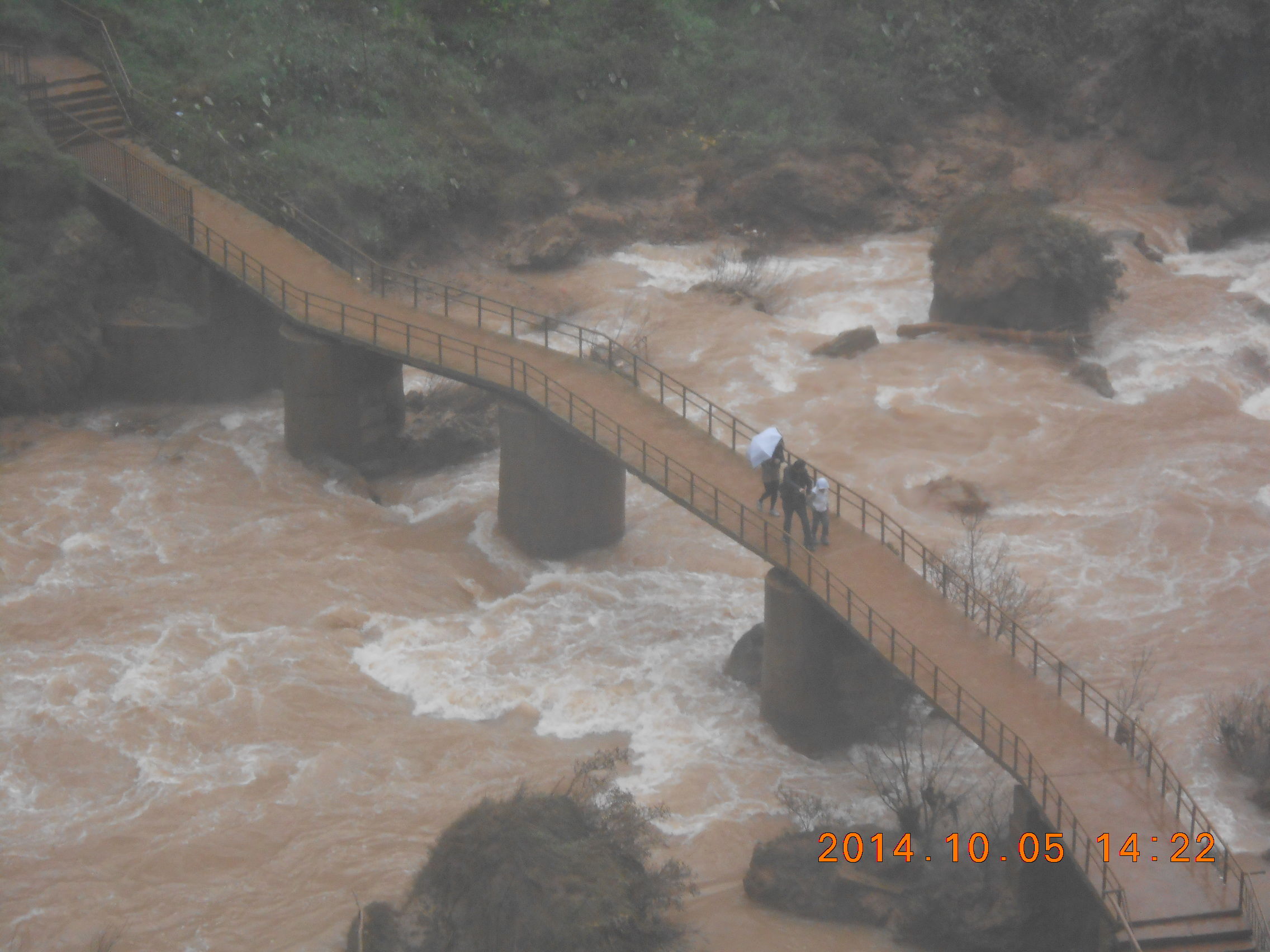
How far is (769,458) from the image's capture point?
62.5 feet

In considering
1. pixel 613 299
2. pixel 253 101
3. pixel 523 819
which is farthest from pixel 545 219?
pixel 523 819

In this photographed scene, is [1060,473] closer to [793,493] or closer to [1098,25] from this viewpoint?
[793,493]

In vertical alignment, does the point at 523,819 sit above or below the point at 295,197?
below

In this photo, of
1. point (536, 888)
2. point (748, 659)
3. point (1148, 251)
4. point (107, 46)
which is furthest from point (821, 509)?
point (107, 46)

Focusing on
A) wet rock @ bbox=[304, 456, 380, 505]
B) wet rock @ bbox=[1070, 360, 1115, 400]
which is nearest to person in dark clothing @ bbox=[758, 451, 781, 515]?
wet rock @ bbox=[304, 456, 380, 505]

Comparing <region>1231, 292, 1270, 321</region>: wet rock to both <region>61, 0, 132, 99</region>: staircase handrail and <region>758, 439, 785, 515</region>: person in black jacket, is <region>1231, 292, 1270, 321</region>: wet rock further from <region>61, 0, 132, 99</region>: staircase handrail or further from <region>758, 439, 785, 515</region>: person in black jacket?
<region>61, 0, 132, 99</region>: staircase handrail

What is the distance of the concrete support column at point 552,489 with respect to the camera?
23.4 metres

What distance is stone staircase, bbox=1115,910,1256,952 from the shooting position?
12.6m

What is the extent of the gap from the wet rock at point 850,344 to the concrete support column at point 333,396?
9433 millimetres

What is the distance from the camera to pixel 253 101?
35.7 m

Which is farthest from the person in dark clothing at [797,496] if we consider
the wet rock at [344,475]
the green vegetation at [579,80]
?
the green vegetation at [579,80]

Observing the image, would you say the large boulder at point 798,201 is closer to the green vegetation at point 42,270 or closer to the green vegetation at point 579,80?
the green vegetation at point 579,80

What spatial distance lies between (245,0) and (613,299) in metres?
13.9

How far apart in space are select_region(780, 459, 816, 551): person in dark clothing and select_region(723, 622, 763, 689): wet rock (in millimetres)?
2100
